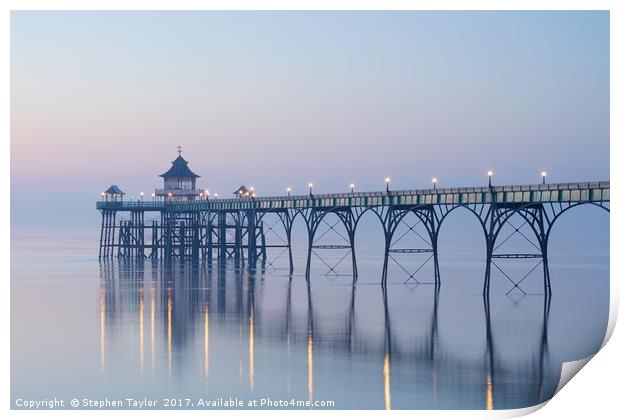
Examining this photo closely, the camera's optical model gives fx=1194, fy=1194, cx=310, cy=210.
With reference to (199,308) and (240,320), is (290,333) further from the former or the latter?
(199,308)

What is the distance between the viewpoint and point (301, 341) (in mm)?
48719

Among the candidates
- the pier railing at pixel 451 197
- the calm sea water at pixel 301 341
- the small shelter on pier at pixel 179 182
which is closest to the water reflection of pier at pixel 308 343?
the calm sea water at pixel 301 341

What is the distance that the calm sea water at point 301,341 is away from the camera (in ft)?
124

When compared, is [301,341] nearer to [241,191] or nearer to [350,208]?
[350,208]

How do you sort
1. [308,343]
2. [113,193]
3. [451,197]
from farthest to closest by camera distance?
1. [113,193]
2. [451,197]
3. [308,343]

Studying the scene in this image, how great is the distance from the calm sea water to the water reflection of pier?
0.24 ft

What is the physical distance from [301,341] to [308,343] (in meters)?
0.66

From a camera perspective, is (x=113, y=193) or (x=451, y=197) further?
(x=113, y=193)

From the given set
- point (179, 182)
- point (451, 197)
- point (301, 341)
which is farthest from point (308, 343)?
point (179, 182)

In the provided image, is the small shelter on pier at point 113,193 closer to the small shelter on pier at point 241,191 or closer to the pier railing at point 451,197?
the small shelter on pier at point 241,191

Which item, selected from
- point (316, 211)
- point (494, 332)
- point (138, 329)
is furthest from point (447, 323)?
point (316, 211)

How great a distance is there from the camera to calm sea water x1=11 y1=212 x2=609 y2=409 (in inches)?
1494

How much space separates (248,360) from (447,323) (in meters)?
14.1

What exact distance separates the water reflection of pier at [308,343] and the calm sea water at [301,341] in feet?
0.24
